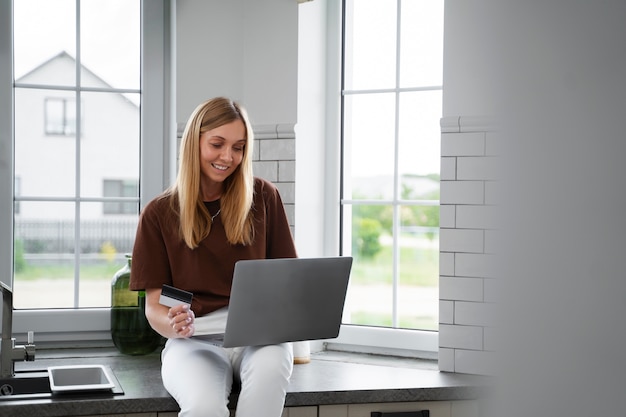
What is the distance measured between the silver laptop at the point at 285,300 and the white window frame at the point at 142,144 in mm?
1187

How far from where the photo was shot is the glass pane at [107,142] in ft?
10.2

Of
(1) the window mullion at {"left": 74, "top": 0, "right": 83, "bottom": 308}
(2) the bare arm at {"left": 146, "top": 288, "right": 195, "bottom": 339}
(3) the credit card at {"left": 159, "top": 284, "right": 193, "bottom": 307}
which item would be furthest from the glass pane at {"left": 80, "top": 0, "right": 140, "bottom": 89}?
(3) the credit card at {"left": 159, "top": 284, "right": 193, "bottom": 307}

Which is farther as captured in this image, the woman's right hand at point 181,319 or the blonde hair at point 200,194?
the blonde hair at point 200,194

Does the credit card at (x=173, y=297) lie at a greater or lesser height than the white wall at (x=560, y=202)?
lesser

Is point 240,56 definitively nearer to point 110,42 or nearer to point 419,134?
point 110,42

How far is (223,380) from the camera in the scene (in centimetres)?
219

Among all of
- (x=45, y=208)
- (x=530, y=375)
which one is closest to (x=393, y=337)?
(x=45, y=208)

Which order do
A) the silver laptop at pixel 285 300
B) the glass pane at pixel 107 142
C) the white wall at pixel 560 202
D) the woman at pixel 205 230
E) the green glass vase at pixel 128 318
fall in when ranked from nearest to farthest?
the white wall at pixel 560 202
the silver laptop at pixel 285 300
the woman at pixel 205 230
the green glass vase at pixel 128 318
the glass pane at pixel 107 142

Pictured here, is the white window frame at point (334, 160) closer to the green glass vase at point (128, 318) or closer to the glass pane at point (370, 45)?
the glass pane at point (370, 45)

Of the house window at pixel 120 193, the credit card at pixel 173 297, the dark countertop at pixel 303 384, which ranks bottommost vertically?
the dark countertop at pixel 303 384

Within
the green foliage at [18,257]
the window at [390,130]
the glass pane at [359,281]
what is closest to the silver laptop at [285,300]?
the window at [390,130]

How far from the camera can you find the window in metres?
2.97

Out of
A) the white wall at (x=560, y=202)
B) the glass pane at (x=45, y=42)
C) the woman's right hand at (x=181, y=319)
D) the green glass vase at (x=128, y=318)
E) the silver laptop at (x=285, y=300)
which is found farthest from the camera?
the glass pane at (x=45, y=42)

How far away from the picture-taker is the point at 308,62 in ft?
9.98
